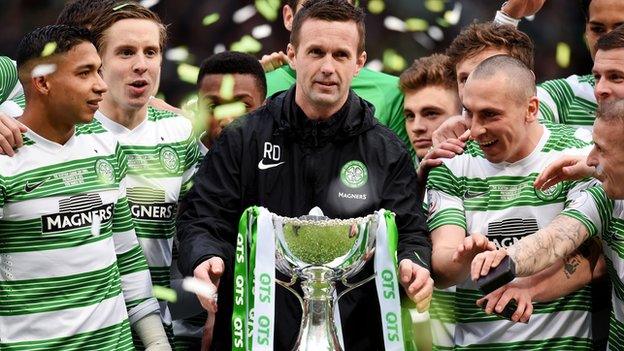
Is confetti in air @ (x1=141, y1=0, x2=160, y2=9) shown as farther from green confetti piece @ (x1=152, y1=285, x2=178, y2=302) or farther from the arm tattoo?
the arm tattoo

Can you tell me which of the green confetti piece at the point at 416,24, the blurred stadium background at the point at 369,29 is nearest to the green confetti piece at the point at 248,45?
the blurred stadium background at the point at 369,29

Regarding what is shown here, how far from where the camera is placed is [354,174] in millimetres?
3756

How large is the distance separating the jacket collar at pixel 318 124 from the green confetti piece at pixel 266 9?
1.72 meters

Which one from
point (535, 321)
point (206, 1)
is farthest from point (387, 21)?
point (535, 321)

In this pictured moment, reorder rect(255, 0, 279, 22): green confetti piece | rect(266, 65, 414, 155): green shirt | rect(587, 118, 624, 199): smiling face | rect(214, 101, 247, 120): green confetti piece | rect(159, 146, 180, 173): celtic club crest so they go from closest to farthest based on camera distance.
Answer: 1. rect(587, 118, 624, 199): smiling face
2. rect(159, 146, 180, 173): celtic club crest
3. rect(214, 101, 247, 120): green confetti piece
4. rect(266, 65, 414, 155): green shirt
5. rect(255, 0, 279, 22): green confetti piece

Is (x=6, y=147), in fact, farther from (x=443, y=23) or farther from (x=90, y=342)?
(x=443, y=23)

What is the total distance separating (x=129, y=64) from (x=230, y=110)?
1.59ft

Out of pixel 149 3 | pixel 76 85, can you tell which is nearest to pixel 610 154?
pixel 76 85

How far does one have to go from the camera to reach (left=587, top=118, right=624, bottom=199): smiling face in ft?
11.4

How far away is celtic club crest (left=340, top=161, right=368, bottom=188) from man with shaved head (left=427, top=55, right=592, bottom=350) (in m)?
0.26

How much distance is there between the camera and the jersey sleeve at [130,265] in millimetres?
3836

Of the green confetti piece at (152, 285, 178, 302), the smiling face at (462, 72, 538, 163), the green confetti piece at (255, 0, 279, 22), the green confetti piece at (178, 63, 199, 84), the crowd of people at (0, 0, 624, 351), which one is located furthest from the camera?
the green confetti piece at (255, 0, 279, 22)

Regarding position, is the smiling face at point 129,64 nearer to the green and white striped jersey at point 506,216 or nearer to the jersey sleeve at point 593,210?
the green and white striped jersey at point 506,216

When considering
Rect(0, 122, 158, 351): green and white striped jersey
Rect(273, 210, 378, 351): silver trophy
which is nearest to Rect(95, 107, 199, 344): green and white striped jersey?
Rect(0, 122, 158, 351): green and white striped jersey
